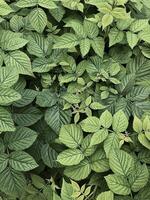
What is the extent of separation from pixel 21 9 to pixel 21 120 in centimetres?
63

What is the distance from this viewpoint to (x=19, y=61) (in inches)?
72.9

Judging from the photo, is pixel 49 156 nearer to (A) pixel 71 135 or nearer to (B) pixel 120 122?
(A) pixel 71 135

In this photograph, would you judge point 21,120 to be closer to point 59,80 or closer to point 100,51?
point 59,80

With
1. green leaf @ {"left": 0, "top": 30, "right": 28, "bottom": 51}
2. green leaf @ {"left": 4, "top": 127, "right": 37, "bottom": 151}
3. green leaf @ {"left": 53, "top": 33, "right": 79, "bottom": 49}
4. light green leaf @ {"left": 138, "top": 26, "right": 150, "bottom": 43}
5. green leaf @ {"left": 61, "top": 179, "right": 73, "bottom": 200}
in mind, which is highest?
light green leaf @ {"left": 138, "top": 26, "right": 150, "bottom": 43}

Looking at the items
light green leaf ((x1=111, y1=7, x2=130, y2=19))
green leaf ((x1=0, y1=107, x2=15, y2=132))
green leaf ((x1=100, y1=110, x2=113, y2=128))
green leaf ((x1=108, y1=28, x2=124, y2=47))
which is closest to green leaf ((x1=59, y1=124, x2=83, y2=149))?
green leaf ((x1=100, y1=110, x2=113, y2=128))

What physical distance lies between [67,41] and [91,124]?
446mm

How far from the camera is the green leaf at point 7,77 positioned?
169 cm

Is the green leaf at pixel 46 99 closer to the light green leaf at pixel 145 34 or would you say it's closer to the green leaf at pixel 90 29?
the green leaf at pixel 90 29

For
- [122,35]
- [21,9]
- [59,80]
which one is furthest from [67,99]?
[21,9]

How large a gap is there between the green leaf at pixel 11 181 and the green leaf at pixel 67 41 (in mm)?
615

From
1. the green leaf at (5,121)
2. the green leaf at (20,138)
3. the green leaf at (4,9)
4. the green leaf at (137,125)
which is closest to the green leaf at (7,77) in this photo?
the green leaf at (5,121)

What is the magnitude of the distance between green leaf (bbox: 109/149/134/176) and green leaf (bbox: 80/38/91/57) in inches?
19.8

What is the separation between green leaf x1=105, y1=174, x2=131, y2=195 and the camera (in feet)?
5.12

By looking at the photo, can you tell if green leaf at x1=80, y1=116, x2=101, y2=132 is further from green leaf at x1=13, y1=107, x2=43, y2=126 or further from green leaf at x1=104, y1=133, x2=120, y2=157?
green leaf at x1=13, y1=107, x2=43, y2=126
